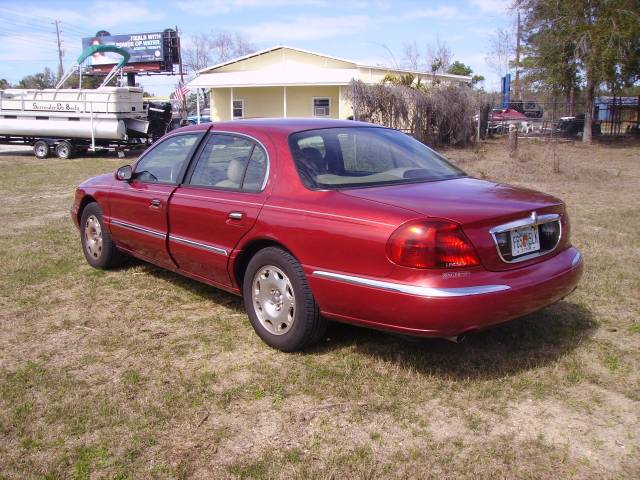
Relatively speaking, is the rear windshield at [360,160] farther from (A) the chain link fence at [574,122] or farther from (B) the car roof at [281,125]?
(A) the chain link fence at [574,122]

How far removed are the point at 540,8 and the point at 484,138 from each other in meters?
5.70

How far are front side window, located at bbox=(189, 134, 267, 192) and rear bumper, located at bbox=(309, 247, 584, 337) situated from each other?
0.97 m

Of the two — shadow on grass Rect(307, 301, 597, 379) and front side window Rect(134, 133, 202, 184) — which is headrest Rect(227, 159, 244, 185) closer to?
front side window Rect(134, 133, 202, 184)

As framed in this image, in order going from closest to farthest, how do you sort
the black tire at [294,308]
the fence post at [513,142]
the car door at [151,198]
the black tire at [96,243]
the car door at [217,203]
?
1. the black tire at [294,308]
2. the car door at [217,203]
3. the car door at [151,198]
4. the black tire at [96,243]
5. the fence post at [513,142]

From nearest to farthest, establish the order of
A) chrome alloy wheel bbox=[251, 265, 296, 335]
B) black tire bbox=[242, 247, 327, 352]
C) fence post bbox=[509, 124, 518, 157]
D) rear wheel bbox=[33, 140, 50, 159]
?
black tire bbox=[242, 247, 327, 352] → chrome alloy wheel bbox=[251, 265, 296, 335] → fence post bbox=[509, 124, 518, 157] → rear wheel bbox=[33, 140, 50, 159]

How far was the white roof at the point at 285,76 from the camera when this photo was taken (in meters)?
27.2

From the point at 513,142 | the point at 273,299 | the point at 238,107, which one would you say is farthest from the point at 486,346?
the point at 238,107

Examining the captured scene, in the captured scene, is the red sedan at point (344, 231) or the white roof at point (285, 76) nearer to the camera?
the red sedan at point (344, 231)

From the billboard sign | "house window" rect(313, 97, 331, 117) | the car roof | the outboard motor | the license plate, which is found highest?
the billboard sign

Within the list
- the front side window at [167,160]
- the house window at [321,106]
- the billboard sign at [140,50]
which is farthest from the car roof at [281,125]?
the billboard sign at [140,50]

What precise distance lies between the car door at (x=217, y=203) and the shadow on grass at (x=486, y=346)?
3.27ft

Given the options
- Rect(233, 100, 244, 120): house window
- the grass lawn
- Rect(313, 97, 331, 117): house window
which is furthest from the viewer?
Rect(233, 100, 244, 120): house window

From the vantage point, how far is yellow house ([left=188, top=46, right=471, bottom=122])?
27.6 meters

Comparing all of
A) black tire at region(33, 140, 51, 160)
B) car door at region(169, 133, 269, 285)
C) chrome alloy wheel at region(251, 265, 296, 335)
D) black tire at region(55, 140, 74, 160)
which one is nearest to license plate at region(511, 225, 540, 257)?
chrome alloy wheel at region(251, 265, 296, 335)
